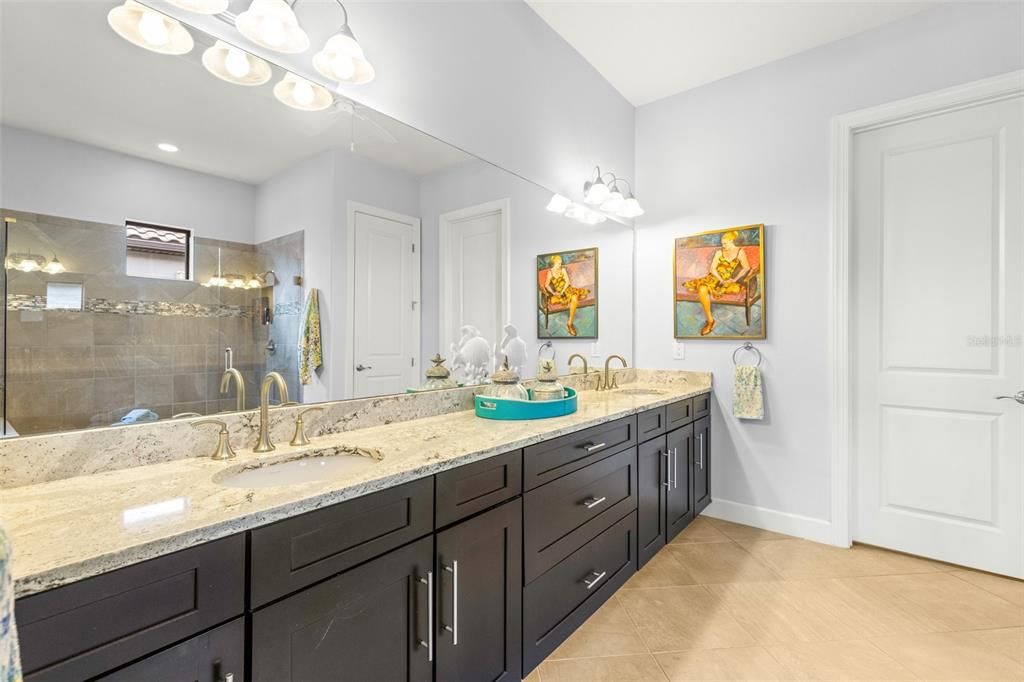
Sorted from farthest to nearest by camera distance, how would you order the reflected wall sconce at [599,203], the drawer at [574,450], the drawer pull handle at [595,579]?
the reflected wall sconce at [599,203], the drawer pull handle at [595,579], the drawer at [574,450]

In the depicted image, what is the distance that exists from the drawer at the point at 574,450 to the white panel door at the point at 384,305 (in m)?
0.62

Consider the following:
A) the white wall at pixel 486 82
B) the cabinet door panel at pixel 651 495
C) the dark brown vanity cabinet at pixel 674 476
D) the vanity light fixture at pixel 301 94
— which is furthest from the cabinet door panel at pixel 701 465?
the vanity light fixture at pixel 301 94

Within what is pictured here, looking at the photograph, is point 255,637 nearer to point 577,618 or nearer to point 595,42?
point 577,618

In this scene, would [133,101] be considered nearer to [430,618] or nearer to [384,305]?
[384,305]

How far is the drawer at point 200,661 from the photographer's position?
72 centimetres

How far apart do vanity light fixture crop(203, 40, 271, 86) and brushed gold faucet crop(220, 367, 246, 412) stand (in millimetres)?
821

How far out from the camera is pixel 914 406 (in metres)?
2.49

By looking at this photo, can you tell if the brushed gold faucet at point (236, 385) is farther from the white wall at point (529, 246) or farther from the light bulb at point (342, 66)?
the light bulb at point (342, 66)

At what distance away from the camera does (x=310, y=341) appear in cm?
151

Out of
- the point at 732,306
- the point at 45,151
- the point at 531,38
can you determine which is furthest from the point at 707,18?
the point at 45,151

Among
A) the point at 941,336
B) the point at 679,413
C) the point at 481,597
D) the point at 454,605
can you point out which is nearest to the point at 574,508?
the point at 481,597

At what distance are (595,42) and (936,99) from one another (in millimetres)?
1786

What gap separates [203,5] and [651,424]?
222 centimetres

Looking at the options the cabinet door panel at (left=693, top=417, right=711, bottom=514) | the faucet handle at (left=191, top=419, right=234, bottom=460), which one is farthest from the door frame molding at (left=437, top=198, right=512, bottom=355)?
the cabinet door panel at (left=693, top=417, right=711, bottom=514)
